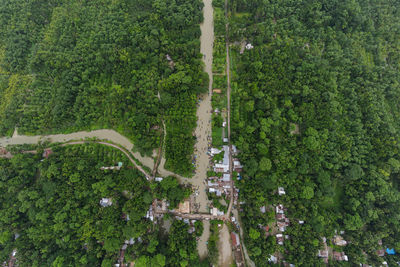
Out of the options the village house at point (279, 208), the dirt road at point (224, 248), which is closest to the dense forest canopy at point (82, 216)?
the dirt road at point (224, 248)

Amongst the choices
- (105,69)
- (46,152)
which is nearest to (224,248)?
(46,152)

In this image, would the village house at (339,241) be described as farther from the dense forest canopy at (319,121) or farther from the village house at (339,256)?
the village house at (339,256)

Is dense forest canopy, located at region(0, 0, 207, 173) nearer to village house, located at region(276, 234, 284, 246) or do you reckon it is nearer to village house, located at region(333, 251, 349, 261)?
village house, located at region(276, 234, 284, 246)

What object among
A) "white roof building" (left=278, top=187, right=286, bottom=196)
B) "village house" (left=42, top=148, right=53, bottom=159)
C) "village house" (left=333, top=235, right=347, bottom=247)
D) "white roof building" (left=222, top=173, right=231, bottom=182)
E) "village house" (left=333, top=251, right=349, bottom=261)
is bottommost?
"village house" (left=333, top=251, right=349, bottom=261)

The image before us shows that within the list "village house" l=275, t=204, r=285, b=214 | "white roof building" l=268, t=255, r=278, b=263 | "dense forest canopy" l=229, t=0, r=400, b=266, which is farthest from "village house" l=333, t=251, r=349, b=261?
"village house" l=275, t=204, r=285, b=214

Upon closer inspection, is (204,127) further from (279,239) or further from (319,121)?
(279,239)

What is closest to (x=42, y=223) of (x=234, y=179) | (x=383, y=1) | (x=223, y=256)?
(x=223, y=256)
